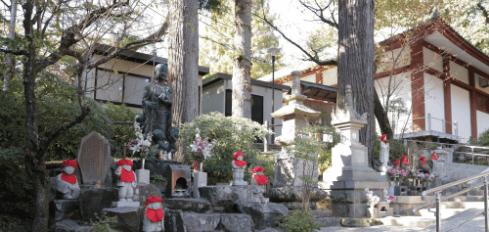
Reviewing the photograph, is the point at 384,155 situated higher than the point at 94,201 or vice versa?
the point at 384,155

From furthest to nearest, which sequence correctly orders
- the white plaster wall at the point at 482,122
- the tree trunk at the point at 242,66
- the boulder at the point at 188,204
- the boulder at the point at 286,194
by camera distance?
the white plaster wall at the point at 482,122 → the tree trunk at the point at 242,66 → the boulder at the point at 286,194 → the boulder at the point at 188,204

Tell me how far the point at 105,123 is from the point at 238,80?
16.0ft

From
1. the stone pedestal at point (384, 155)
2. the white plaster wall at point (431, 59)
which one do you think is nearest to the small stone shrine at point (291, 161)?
the stone pedestal at point (384, 155)

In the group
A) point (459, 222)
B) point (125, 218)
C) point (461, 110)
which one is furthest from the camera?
point (461, 110)

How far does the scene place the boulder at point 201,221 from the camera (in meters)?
6.38

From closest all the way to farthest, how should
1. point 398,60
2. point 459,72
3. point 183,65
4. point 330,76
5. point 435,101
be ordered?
point 183,65 → point 398,60 → point 435,101 → point 459,72 → point 330,76

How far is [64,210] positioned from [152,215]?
154 cm

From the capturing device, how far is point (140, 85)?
16.9 meters

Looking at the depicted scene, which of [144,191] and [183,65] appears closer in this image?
[144,191]

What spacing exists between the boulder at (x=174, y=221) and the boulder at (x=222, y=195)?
36.7 inches

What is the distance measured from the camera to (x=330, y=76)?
25.0m

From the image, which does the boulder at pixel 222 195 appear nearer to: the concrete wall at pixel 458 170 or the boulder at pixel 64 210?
the boulder at pixel 64 210

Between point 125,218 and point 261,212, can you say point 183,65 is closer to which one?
point 261,212

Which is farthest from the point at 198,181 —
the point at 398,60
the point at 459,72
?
the point at 459,72
